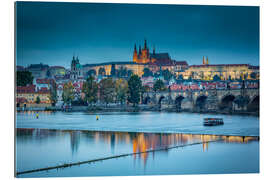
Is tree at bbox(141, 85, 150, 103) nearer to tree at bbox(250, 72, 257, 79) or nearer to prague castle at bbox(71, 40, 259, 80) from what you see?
prague castle at bbox(71, 40, 259, 80)

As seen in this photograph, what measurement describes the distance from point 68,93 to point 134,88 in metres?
1.94

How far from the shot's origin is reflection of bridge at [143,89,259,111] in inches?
447

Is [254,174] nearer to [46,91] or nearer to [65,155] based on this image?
[65,155]

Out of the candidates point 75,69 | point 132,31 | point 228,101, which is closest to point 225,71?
point 228,101

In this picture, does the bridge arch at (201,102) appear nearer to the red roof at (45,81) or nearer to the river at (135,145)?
the river at (135,145)

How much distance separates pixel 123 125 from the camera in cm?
1189

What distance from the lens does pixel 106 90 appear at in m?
13.9

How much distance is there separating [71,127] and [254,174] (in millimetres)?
4908

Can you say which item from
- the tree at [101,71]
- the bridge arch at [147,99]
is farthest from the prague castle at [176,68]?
the bridge arch at [147,99]

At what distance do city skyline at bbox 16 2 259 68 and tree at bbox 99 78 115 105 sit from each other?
3.69 metres

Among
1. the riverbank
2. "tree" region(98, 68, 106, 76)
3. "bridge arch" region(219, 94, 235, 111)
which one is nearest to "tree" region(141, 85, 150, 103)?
the riverbank

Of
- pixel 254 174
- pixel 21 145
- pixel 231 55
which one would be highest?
pixel 231 55

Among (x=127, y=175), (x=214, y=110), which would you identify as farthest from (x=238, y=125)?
(x=127, y=175)

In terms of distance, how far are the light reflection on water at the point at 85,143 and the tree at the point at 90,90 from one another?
185 centimetres
